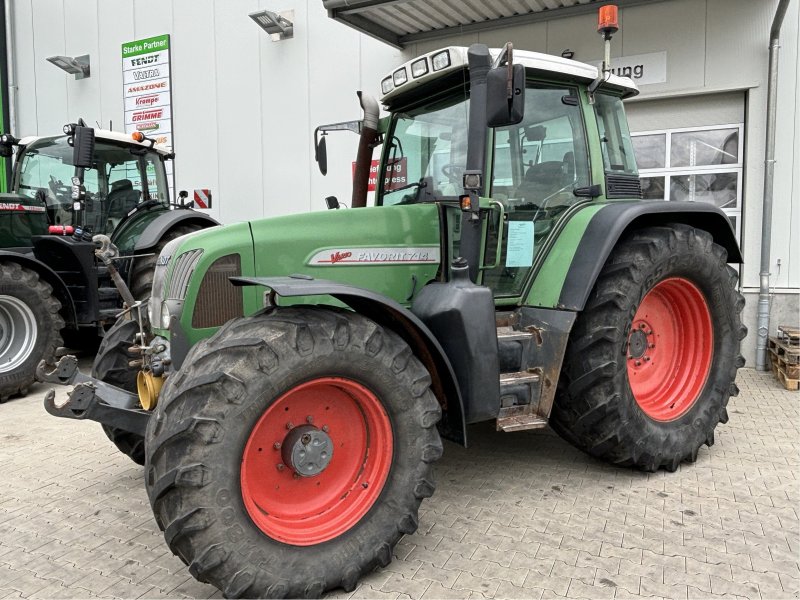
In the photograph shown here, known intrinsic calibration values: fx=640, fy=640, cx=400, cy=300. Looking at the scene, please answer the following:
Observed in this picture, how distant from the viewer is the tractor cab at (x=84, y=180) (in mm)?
7141

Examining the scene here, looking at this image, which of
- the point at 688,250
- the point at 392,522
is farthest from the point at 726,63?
the point at 392,522

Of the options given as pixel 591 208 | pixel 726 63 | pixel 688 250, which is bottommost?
pixel 688 250

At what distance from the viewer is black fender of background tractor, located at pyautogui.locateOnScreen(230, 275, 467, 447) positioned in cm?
265

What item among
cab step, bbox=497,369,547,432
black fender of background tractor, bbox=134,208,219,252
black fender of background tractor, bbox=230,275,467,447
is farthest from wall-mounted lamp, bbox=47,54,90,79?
cab step, bbox=497,369,547,432

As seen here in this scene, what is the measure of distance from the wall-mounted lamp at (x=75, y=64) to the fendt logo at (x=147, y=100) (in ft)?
4.52

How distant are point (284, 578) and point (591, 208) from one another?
8.43 feet

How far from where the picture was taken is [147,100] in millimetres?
10305

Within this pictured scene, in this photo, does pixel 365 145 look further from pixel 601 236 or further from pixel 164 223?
pixel 164 223

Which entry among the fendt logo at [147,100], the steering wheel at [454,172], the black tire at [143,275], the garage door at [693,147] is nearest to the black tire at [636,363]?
the steering wheel at [454,172]

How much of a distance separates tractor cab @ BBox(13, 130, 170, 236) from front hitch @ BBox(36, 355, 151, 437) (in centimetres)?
449

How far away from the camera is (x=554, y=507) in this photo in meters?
3.37

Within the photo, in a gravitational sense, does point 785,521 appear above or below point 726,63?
below

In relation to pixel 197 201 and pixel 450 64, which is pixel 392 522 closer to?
pixel 450 64

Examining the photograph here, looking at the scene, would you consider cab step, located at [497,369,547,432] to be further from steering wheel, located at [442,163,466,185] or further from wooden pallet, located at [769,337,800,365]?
wooden pallet, located at [769,337,800,365]
